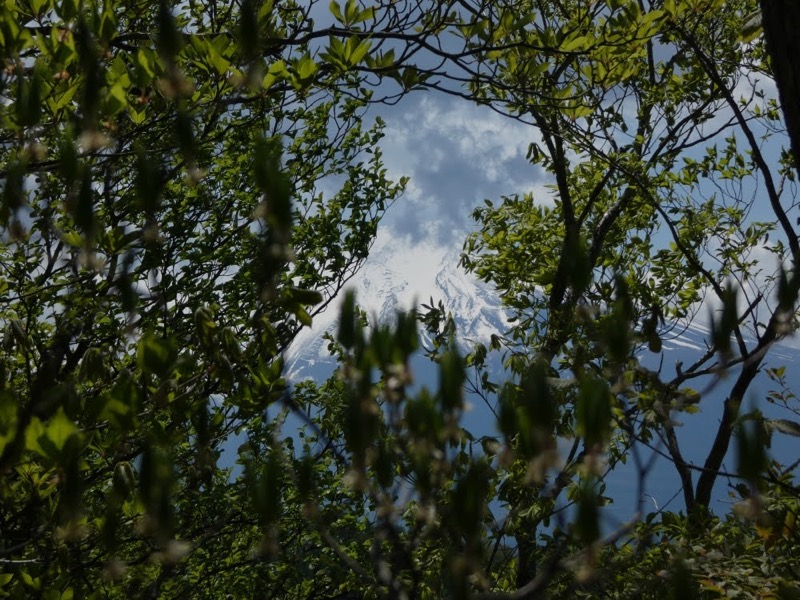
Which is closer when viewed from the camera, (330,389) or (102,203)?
(102,203)

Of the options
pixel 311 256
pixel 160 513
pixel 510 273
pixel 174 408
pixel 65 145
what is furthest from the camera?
pixel 510 273

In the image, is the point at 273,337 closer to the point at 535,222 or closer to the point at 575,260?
the point at 575,260

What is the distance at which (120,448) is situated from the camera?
1678 mm

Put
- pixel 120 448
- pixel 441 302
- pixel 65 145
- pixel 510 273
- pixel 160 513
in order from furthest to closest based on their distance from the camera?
pixel 510 273 → pixel 441 302 → pixel 120 448 → pixel 65 145 → pixel 160 513

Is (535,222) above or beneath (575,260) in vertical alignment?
above

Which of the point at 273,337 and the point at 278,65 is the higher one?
the point at 278,65

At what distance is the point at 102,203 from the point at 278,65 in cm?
359

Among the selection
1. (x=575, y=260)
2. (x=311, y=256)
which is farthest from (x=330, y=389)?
(x=575, y=260)

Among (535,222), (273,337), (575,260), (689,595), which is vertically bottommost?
(689,595)

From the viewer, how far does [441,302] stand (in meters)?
4.84

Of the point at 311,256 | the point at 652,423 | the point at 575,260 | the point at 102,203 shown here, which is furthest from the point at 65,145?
the point at 311,256

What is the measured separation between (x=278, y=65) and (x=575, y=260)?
118cm

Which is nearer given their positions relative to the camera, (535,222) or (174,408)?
(174,408)

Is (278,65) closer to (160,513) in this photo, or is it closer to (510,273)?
(160,513)
